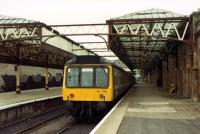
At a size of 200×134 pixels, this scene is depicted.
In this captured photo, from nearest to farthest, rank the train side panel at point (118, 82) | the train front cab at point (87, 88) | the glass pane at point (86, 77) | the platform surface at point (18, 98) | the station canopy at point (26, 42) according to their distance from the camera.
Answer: the train front cab at point (87, 88) → the glass pane at point (86, 77) → the train side panel at point (118, 82) → the platform surface at point (18, 98) → the station canopy at point (26, 42)

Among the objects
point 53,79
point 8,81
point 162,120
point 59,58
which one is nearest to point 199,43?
point 162,120

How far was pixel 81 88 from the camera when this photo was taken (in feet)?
59.1

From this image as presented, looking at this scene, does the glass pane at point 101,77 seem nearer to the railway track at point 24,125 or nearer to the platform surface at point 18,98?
the railway track at point 24,125

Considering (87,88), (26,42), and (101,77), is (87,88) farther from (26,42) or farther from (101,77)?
(26,42)

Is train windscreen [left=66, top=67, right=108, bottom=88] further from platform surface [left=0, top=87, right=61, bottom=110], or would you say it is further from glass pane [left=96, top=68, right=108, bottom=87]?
platform surface [left=0, top=87, right=61, bottom=110]

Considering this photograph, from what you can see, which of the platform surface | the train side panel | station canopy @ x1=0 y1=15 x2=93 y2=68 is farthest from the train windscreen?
station canopy @ x1=0 y1=15 x2=93 y2=68

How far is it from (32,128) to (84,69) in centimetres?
360

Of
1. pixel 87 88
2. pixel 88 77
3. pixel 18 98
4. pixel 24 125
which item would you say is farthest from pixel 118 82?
pixel 18 98

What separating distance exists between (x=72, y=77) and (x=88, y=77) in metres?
0.77

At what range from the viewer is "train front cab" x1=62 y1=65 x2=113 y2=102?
17812mm

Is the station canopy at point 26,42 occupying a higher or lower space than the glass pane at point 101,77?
higher

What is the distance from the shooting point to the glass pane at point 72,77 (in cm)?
1828

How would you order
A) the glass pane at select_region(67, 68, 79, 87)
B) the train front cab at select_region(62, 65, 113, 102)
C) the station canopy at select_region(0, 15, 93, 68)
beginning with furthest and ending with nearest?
the station canopy at select_region(0, 15, 93, 68) < the glass pane at select_region(67, 68, 79, 87) < the train front cab at select_region(62, 65, 113, 102)

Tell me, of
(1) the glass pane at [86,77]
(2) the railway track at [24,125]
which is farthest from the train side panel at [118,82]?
(2) the railway track at [24,125]
